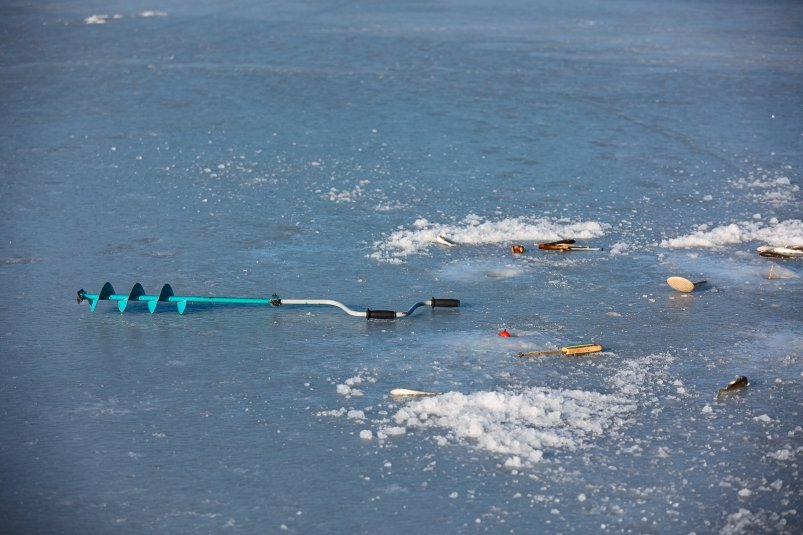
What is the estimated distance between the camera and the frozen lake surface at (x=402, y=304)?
2975mm

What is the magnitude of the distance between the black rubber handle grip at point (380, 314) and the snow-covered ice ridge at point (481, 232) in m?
0.79

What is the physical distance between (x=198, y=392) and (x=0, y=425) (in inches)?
24.8

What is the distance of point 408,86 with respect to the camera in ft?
30.5

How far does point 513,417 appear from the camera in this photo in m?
3.39

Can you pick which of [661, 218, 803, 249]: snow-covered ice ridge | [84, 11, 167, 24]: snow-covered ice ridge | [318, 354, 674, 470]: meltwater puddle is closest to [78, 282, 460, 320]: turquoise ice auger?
[318, 354, 674, 470]: meltwater puddle

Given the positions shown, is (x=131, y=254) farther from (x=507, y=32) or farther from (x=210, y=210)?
(x=507, y=32)

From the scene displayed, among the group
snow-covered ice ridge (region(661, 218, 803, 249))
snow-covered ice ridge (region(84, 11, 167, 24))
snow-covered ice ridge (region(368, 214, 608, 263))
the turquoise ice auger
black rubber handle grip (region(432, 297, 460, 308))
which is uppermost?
snow-covered ice ridge (region(84, 11, 167, 24))

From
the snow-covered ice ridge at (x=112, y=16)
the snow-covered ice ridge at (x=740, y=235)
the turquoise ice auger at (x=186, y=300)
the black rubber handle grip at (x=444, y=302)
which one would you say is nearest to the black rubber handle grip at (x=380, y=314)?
the turquoise ice auger at (x=186, y=300)

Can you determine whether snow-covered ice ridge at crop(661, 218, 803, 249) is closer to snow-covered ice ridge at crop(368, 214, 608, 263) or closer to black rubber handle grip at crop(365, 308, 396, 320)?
snow-covered ice ridge at crop(368, 214, 608, 263)

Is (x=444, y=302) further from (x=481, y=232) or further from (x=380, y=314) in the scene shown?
(x=481, y=232)

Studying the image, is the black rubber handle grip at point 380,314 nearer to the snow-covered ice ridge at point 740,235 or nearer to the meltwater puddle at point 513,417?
the meltwater puddle at point 513,417

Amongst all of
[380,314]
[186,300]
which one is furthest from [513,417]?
[186,300]

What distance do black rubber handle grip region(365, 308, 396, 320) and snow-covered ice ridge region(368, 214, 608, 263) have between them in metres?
0.79

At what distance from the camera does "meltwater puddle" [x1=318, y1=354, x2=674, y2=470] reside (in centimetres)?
322
